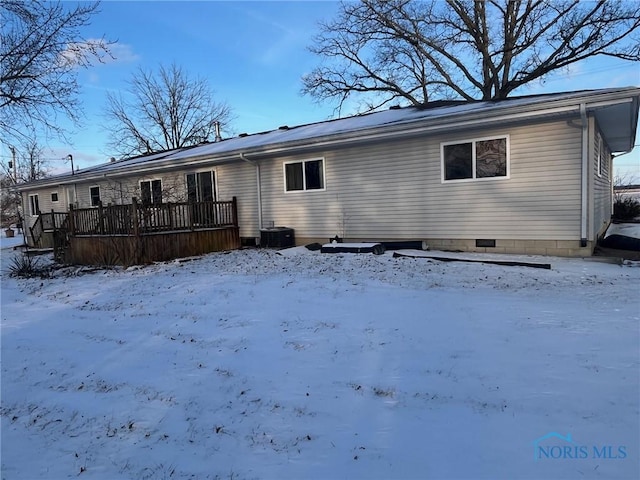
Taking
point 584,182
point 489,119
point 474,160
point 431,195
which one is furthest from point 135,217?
point 584,182

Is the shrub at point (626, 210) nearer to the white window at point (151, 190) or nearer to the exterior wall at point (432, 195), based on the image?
the exterior wall at point (432, 195)

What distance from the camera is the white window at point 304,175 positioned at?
460 inches

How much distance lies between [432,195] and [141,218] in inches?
284

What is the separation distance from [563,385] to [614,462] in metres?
0.87

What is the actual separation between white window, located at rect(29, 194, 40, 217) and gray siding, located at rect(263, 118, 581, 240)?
1675 centimetres

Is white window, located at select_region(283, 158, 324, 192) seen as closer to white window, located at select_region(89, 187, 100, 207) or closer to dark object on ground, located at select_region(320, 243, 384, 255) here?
dark object on ground, located at select_region(320, 243, 384, 255)

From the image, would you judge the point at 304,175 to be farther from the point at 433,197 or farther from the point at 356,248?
the point at 433,197

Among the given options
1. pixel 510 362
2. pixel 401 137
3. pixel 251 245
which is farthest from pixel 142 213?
pixel 510 362

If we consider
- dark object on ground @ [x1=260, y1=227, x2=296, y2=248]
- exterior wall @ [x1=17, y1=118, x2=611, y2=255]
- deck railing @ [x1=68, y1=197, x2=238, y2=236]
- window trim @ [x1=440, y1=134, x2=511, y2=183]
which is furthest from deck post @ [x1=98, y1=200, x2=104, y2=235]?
window trim @ [x1=440, y1=134, x2=511, y2=183]

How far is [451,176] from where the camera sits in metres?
9.55

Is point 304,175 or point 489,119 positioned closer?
point 489,119

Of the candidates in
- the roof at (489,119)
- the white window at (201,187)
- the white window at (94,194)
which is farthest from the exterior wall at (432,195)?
the white window at (94,194)

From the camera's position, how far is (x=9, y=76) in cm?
1009

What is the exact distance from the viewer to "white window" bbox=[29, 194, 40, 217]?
73.6 feet
